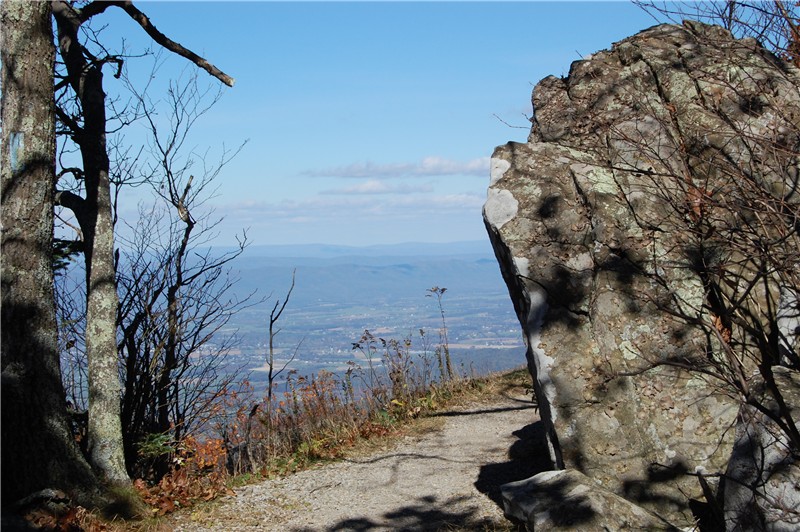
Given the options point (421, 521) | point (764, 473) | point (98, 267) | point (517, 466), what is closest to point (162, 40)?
point (98, 267)

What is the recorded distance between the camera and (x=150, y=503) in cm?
679

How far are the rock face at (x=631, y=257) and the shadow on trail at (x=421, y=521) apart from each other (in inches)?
34.5

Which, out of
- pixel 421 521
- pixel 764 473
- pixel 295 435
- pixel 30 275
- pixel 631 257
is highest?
pixel 30 275

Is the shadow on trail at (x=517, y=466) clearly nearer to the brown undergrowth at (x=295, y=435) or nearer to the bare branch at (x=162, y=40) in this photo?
the brown undergrowth at (x=295, y=435)

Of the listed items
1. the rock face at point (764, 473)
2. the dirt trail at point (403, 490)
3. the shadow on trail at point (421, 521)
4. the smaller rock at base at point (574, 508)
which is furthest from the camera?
the dirt trail at point (403, 490)

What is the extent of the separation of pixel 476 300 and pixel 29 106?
15147cm

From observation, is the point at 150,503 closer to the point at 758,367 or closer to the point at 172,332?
the point at 172,332

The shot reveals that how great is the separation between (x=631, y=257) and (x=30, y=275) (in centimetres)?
491

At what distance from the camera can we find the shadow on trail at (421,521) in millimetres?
6277

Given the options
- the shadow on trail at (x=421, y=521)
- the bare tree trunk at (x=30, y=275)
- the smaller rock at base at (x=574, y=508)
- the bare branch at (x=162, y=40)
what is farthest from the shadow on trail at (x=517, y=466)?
the bare branch at (x=162, y=40)

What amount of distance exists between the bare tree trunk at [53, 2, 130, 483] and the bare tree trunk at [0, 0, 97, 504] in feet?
1.90

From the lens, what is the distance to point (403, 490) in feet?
24.0

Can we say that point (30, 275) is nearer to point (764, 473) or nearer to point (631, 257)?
point (631, 257)

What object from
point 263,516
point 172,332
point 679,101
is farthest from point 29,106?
point 679,101
